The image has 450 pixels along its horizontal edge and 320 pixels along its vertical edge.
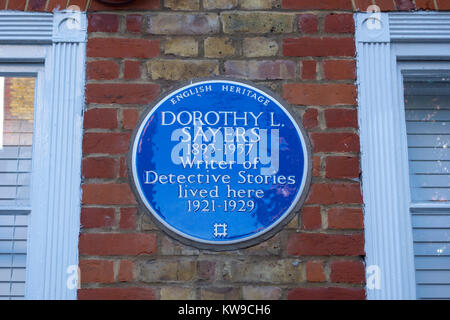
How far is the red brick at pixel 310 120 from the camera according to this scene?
8.07ft

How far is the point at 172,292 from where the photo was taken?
90.4 inches

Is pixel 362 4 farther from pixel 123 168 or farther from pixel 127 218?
pixel 127 218

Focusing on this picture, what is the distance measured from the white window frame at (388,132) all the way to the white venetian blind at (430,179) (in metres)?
0.09

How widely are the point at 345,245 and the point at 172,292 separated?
746mm

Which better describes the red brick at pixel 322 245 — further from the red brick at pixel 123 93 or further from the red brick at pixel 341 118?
the red brick at pixel 123 93

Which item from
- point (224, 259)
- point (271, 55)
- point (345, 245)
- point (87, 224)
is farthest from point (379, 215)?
point (87, 224)

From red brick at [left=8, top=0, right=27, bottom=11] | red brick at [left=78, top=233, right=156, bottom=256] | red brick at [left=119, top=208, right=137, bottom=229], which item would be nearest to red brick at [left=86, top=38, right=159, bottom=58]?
red brick at [left=8, top=0, right=27, bottom=11]

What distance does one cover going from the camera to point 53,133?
2.45 m

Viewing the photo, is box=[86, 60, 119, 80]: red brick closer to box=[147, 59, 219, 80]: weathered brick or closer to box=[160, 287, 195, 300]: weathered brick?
box=[147, 59, 219, 80]: weathered brick

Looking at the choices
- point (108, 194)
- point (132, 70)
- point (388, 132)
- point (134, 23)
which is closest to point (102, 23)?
point (134, 23)

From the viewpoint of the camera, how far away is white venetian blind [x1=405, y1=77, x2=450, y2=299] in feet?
8.05

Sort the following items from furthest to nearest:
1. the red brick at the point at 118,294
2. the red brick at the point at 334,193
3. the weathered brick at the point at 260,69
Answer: the weathered brick at the point at 260,69, the red brick at the point at 334,193, the red brick at the point at 118,294

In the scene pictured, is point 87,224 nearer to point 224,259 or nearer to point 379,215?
point 224,259

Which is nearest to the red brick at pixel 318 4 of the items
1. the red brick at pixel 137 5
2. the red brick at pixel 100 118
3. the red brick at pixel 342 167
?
the red brick at pixel 137 5
